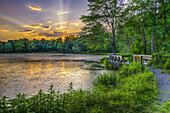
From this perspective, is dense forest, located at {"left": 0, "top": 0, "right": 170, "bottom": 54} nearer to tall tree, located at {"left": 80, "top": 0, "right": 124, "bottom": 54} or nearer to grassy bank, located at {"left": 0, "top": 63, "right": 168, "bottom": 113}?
tall tree, located at {"left": 80, "top": 0, "right": 124, "bottom": 54}

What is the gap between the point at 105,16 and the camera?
25.8m

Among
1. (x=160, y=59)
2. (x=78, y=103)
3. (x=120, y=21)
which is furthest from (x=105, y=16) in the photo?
(x=78, y=103)

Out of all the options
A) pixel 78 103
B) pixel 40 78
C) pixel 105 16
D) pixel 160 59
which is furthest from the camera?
pixel 105 16

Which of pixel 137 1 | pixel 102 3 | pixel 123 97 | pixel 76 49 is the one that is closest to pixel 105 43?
pixel 102 3

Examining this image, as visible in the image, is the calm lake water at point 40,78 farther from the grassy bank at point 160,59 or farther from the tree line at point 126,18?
the tree line at point 126,18

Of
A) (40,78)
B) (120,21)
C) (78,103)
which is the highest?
(120,21)

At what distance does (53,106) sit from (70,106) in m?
0.68

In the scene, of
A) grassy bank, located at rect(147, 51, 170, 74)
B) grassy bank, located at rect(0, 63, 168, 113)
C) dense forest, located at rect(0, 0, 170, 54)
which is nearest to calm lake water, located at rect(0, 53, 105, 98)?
grassy bank, located at rect(0, 63, 168, 113)

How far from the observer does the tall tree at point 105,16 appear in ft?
82.8

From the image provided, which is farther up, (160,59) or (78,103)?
(160,59)

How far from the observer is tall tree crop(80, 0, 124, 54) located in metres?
25.2

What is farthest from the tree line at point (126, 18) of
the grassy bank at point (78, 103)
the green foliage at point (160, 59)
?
the grassy bank at point (78, 103)

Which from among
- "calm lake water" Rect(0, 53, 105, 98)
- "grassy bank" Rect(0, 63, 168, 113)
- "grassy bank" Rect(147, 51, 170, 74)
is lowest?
"calm lake water" Rect(0, 53, 105, 98)

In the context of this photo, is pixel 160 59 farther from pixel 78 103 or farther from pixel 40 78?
pixel 40 78
